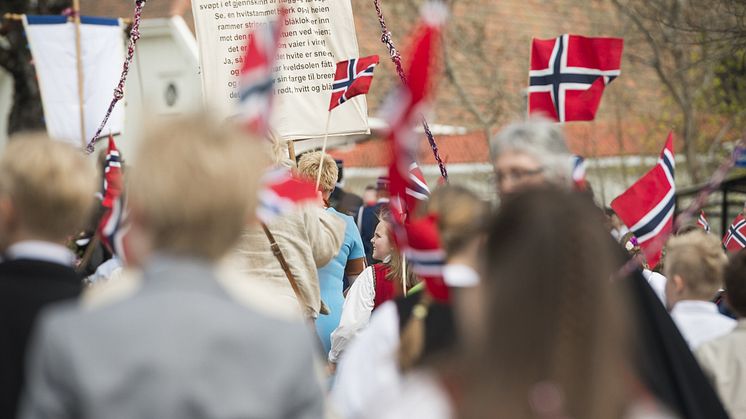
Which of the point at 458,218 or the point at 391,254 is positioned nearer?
the point at 458,218

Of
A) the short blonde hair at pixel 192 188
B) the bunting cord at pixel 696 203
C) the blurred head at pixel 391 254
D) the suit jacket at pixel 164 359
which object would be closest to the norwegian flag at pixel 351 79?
the blurred head at pixel 391 254

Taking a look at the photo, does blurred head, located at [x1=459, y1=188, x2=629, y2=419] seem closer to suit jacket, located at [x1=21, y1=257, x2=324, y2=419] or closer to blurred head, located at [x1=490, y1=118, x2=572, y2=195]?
suit jacket, located at [x1=21, y1=257, x2=324, y2=419]

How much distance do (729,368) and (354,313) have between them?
103 inches

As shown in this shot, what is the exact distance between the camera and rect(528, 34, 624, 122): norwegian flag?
629 cm

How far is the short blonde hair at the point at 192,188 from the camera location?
2.53 meters

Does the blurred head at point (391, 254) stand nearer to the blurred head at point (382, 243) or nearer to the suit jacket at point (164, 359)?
the blurred head at point (382, 243)

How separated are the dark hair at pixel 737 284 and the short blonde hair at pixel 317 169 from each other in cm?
325

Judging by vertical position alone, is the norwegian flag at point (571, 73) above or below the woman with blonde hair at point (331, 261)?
above

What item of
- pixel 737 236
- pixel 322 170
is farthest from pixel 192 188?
pixel 737 236

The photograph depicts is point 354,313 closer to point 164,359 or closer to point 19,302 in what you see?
point 19,302

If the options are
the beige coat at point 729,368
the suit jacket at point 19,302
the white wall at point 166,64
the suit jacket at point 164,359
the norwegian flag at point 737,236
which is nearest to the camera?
the suit jacket at point 164,359

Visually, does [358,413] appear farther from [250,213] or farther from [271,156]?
[271,156]

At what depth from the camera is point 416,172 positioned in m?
6.52

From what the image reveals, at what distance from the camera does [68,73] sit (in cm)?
1233
